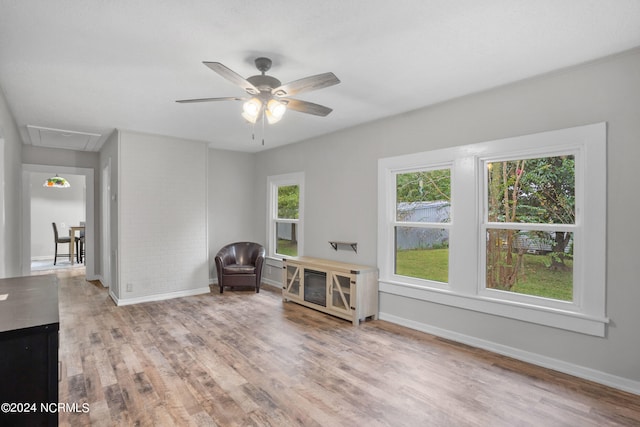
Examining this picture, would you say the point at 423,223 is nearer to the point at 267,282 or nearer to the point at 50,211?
the point at 267,282

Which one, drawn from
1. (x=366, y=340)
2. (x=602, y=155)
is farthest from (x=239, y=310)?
(x=602, y=155)

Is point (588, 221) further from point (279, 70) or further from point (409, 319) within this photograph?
point (279, 70)

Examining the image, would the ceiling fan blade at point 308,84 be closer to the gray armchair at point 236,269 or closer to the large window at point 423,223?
the large window at point 423,223

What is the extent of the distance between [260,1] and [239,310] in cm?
381

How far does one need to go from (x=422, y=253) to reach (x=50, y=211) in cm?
1043

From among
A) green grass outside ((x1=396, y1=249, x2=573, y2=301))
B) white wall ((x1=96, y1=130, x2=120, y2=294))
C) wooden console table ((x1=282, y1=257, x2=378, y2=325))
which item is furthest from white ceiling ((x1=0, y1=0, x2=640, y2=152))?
wooden console table ((x1=282, y1=257, x2=378, y2=325))

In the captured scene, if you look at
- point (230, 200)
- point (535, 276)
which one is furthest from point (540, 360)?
point (230, 200)

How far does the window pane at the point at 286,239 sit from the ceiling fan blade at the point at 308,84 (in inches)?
142

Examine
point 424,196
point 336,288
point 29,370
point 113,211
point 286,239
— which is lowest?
point 336,288

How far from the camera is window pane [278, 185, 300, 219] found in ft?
20.0

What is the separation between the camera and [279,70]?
9.36 ft

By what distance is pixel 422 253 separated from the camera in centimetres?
408

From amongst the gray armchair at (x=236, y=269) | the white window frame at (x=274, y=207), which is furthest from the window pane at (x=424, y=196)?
the gray armchair at (x=236, y=269)

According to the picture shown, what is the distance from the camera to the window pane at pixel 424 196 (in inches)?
152
